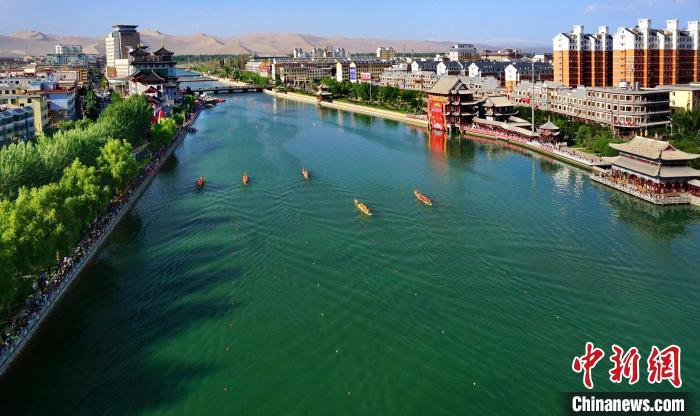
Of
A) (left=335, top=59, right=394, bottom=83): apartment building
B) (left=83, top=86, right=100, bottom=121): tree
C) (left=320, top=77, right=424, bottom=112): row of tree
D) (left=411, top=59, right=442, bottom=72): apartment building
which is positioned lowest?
(left=83, top=86, right=100, bottom=121): tree

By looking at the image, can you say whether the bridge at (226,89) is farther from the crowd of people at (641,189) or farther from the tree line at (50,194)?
the crowd of people at (641,189)

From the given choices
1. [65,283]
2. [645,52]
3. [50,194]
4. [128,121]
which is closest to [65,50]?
[128,121]

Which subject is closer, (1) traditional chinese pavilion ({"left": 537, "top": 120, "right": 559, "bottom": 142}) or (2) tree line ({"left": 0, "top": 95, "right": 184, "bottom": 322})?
(2) tree line ({"left": 0, "top": 95, "right": 184, "bottom": 322})

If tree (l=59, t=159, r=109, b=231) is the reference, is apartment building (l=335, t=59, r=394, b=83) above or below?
above

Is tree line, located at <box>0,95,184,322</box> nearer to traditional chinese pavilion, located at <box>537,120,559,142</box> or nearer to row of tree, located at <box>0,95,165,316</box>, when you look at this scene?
row of tree, located at <box>0,95,165,316</box>

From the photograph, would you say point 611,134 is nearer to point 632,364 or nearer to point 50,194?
point 632,364

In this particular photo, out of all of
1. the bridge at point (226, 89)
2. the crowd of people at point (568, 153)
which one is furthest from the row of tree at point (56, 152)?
the bridge at point (226, 89)

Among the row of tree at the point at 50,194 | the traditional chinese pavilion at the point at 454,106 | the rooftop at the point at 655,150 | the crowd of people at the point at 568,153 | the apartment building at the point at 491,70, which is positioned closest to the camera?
the row of tree at the point at 50,194

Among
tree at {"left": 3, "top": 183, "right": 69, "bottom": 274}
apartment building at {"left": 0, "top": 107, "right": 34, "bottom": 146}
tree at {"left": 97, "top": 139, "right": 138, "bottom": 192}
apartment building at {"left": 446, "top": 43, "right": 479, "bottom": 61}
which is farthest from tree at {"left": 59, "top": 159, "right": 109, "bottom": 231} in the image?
apartment building at {"left": 446, "top": 43, "right": 479, "bottom": 61}
